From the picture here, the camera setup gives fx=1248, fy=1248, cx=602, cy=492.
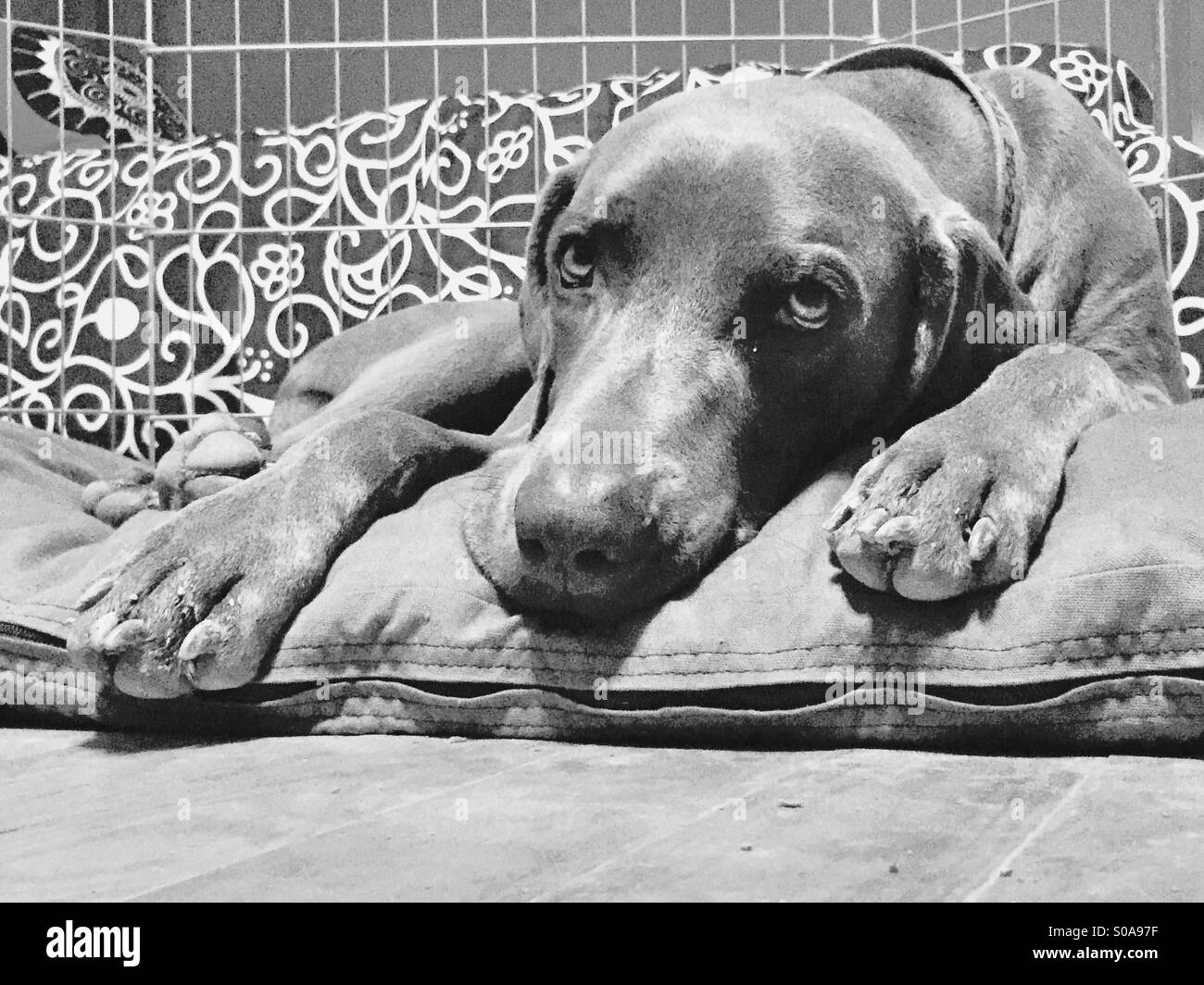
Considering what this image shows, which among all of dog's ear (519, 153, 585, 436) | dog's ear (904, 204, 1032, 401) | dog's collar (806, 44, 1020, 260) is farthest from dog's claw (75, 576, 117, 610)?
dog's collar (806, 44, 1020, 260)

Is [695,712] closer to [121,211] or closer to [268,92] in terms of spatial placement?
[121,211]

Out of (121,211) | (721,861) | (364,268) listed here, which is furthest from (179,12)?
(721,861)

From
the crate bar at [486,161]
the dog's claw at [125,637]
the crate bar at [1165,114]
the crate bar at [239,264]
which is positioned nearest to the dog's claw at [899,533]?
the dog's claw at [125,637]

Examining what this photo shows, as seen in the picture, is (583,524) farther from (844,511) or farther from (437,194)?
(437,194)

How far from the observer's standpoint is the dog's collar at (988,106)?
212 cm

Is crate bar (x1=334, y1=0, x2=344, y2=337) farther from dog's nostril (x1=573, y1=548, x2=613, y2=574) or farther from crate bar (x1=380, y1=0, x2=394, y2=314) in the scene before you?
dog's nostril (x1=573, y1=548, x2=613, y2=574)

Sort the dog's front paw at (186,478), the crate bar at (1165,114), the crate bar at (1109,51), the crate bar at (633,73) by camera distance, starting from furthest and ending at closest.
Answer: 1. the crate bar at (633,73)
2. the crate bar at (1109,51)
3. the crate bar at (1165,114)
4. the dog's front paw at (186,478)

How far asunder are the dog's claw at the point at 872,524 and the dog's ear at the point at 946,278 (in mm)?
468

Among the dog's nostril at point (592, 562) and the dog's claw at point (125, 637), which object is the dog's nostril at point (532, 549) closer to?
the dog's nostril at point (592, 562)

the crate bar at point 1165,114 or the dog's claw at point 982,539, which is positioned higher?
the crate bar at point 1165,114

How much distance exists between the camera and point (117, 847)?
3.36 ft

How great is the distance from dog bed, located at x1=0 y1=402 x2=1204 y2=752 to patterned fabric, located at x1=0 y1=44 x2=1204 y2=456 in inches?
86.5

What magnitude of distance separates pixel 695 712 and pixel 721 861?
507mm

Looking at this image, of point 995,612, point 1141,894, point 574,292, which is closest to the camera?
point 1141,894
